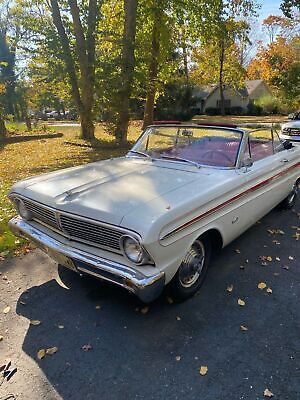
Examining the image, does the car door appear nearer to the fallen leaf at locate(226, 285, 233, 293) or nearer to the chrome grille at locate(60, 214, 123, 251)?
the fallen leaf at locate(226, 285, 233, 293)

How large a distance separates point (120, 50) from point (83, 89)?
2.08 m

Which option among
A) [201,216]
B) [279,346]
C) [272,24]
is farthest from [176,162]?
[272,24]

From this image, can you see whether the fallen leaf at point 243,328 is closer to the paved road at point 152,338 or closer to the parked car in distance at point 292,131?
the paved road at point 152,338

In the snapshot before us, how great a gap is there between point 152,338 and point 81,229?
3.65 feet

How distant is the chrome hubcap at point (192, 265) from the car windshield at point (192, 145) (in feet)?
3.53

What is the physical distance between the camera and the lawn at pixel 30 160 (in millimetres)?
4812

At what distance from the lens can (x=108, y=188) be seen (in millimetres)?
3271

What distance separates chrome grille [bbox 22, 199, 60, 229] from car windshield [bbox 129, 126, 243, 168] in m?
1.64

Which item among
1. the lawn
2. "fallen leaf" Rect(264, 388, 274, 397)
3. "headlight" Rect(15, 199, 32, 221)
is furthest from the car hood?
"fallen leaf" Rect(264, 388, 274, 397)

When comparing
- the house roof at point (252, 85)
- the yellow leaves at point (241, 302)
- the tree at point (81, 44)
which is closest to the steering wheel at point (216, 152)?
the yellow leaves at point (241, 302)

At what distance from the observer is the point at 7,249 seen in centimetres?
444

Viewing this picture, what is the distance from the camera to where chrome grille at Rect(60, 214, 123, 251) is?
2736 mm

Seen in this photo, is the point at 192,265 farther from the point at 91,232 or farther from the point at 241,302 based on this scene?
the point at 91,232

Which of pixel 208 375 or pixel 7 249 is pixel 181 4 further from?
pixel 208 375
